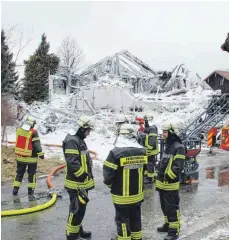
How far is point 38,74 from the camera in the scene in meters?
28.1

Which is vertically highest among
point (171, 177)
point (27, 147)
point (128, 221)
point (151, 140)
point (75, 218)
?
point (151, 140)

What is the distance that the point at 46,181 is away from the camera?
859 cm

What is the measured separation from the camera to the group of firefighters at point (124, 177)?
4.33 metres

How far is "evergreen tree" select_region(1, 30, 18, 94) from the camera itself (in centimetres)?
2350

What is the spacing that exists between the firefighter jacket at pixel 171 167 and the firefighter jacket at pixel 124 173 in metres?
0.82

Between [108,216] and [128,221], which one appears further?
[108,216]

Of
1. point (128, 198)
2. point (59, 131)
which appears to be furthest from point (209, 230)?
point (59, 131)

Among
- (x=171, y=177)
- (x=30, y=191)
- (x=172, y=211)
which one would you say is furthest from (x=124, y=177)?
(x=30, y=191)

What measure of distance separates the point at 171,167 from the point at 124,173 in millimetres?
1073

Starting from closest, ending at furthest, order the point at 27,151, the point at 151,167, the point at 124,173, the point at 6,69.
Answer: the point at 124,173 → the point at 27,151 → the point at 151,167 → the point at 6,69

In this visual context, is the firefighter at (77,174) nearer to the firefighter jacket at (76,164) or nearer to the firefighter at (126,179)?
the firefighter jacket at (76,164)

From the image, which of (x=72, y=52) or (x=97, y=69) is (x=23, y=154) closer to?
(x=97, y=69)

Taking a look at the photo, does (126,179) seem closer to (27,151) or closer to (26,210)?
(26,210)

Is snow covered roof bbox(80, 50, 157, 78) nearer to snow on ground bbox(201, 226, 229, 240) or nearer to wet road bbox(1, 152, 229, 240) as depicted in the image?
wet road bbox(1, 152, 229, 240)
